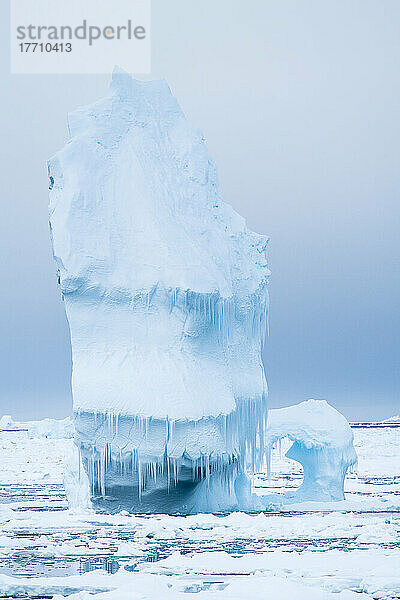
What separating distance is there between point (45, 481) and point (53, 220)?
40.5ft

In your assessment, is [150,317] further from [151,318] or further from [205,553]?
[205,553]

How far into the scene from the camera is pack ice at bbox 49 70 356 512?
16.4 meters

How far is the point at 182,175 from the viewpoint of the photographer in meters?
18.8

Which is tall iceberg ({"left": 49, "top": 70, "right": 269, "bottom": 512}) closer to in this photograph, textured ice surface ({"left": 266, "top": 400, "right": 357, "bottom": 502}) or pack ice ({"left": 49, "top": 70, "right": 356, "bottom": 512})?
pack ice ({"left": 49, "top": 70, "right": 356, "bottom": 512})

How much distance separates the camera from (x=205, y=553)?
1212 centimetres

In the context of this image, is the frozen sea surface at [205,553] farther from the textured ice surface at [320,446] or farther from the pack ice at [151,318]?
the pack ice at [151,318]

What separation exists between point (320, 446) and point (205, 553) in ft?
26.4

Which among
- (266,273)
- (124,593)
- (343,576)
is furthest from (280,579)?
(266,273)

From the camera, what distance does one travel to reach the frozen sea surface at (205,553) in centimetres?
988

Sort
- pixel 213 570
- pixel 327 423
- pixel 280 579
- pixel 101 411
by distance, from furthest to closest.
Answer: pixel 327 423 < pixel 101 411 < pixel 213 570 < pixel 280 579

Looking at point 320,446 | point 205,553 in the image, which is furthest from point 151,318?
point 205,553

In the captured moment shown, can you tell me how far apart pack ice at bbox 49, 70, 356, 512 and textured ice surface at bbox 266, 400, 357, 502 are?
1.46m

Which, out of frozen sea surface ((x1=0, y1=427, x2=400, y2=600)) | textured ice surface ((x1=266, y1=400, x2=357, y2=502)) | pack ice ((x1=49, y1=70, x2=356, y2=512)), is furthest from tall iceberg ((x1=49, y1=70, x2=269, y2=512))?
textured ice surface ((x1=266, y1=400, x2=357, y2=502))

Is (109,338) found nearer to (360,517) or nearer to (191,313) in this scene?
(191,313)
